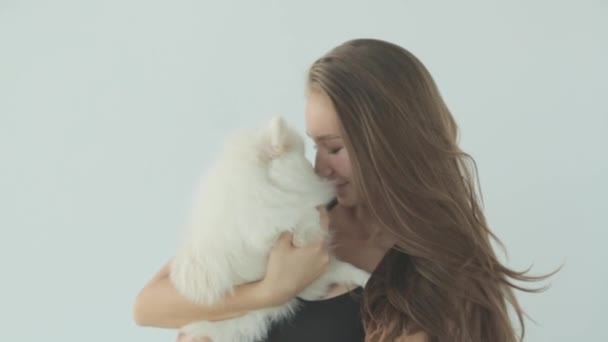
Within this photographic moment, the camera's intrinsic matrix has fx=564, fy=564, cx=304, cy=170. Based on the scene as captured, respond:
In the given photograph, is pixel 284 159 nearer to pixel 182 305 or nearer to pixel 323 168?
pixel 323 168

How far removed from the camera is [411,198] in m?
1.07

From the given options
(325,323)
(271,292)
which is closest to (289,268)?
(271,292)

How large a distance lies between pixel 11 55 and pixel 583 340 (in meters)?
1.84

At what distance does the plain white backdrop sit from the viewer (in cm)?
158

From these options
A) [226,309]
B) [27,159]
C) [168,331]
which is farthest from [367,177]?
[27,159]

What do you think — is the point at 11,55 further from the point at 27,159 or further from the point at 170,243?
the point at 170,243

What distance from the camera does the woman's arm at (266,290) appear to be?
952 millimetres

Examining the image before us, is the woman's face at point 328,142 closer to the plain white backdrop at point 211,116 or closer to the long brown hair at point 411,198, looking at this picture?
the long brown hair at point 411,198

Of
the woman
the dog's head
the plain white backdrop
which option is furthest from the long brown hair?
the plain white backdrop

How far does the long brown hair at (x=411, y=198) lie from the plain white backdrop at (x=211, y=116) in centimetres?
53

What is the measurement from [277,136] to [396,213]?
0.93 feet

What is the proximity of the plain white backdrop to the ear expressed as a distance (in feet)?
2.13

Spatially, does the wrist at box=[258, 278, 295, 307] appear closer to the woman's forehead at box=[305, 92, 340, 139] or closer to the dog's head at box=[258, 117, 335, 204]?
the dog's head at box=[258, 117, 335, 204]

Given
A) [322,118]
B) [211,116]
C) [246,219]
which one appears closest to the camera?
[246,219]
